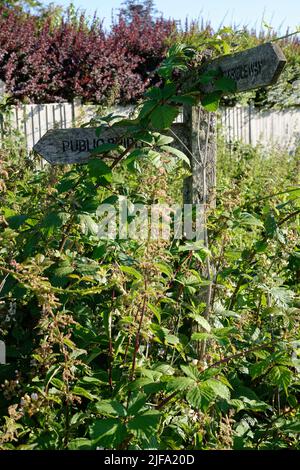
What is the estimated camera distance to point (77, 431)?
2359 mm

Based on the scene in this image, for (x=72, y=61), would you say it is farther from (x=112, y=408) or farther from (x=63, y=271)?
(x=112, y=408)

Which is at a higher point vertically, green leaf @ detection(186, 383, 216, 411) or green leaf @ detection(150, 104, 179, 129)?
green leaf @ detection(150, 104, 179, 129)

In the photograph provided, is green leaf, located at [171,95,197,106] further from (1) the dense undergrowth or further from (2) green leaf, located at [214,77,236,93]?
(1) the dense undergrowth

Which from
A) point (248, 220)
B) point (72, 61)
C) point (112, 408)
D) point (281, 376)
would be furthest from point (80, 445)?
point (72, 61)

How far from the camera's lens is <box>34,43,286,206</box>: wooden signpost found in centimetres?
285

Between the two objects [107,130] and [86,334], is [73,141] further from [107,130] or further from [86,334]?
[86,334]

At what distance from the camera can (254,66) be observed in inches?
107

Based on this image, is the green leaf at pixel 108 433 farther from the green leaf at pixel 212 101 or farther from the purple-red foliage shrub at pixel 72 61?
the purple-red foliage shrub at pixel 72 61

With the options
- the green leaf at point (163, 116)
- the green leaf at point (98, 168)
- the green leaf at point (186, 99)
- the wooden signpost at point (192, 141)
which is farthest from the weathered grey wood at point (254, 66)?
the green leaf at point (98, 168)

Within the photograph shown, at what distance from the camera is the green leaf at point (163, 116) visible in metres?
2.62

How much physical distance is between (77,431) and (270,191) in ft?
4.94

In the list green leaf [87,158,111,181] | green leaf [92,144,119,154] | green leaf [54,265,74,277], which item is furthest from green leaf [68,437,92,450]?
green leaf [92,144,119,154]

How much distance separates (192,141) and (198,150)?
0.05 m

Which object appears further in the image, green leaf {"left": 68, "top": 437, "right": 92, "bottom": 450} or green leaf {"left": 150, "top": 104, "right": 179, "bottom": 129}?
green leaf {"left": 150, "top": 104, "right": 179, "bottom": 129}
